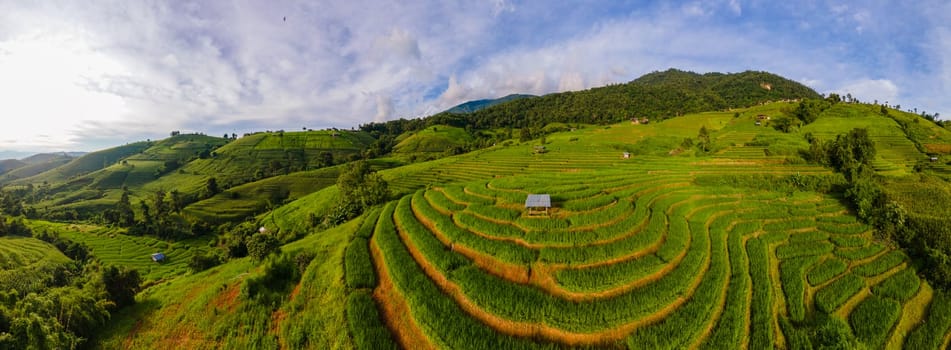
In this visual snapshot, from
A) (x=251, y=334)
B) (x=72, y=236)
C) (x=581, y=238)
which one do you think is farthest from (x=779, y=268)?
(x=72, y=236)

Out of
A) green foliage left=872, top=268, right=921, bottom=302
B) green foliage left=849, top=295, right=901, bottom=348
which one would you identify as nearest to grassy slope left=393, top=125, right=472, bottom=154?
green foliage left=872, top=268, right=921, bottom=302

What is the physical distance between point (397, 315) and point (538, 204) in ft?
39.3

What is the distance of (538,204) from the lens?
863 inches

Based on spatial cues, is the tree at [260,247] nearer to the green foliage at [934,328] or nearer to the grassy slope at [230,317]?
the grassy slope at [230,317]

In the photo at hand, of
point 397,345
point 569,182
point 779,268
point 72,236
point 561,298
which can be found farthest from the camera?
point 72,236

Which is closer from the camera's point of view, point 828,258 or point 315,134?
point 828,258

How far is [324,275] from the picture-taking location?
64.3 feet

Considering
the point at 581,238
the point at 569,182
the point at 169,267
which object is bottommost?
the point at 169,267

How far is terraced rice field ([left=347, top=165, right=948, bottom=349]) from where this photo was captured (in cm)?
1384

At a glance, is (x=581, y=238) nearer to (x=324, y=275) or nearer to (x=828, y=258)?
(x=324, y=275)

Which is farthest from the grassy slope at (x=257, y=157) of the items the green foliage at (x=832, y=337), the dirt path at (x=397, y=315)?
the green foliage at (x=832, y=337)

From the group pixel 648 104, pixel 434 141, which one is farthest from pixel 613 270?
pixel 648 104

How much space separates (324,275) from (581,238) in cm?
1693

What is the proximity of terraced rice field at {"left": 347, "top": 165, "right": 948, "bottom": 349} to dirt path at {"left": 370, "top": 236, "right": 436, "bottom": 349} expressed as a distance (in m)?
0.07
